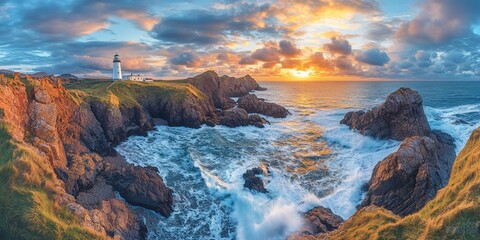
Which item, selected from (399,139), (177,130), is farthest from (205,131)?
(399,139)

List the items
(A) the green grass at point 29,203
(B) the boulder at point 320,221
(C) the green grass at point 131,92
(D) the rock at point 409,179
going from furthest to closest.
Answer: (C) the green grass at point 131,92 < (D) the rock at point 409,179 < (B) the boulder at point 320,221 < (A) the green grass at point 29,203

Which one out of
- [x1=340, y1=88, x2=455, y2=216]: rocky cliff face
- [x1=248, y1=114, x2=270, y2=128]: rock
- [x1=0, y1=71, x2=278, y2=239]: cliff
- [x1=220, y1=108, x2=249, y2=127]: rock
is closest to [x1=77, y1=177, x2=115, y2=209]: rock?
[x1=0, y1=71, x2=278, y2=239]: cliff

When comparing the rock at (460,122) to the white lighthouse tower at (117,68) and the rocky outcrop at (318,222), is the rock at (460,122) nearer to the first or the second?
the rocky outcrop at (318,222)

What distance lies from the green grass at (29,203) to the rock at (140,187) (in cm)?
1136

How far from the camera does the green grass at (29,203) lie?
607 inches

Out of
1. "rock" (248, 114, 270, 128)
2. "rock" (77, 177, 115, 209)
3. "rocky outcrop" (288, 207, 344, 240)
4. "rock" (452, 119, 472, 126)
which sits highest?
"rock" (452, 119, 472, 126)

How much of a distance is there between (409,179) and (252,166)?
64.1 feet

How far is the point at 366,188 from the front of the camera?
116 ft

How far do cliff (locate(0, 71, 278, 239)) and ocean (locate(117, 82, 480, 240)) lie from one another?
281cm

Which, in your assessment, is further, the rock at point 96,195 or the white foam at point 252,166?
the white foam at point 252,166

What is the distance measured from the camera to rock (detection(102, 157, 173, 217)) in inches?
1214

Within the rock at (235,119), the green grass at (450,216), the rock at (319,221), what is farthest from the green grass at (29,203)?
the rock at (235,119)

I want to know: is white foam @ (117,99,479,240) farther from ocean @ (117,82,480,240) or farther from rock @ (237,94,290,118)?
rock @ (237,94,290,118)

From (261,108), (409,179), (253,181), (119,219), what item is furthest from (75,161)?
(261,108)
